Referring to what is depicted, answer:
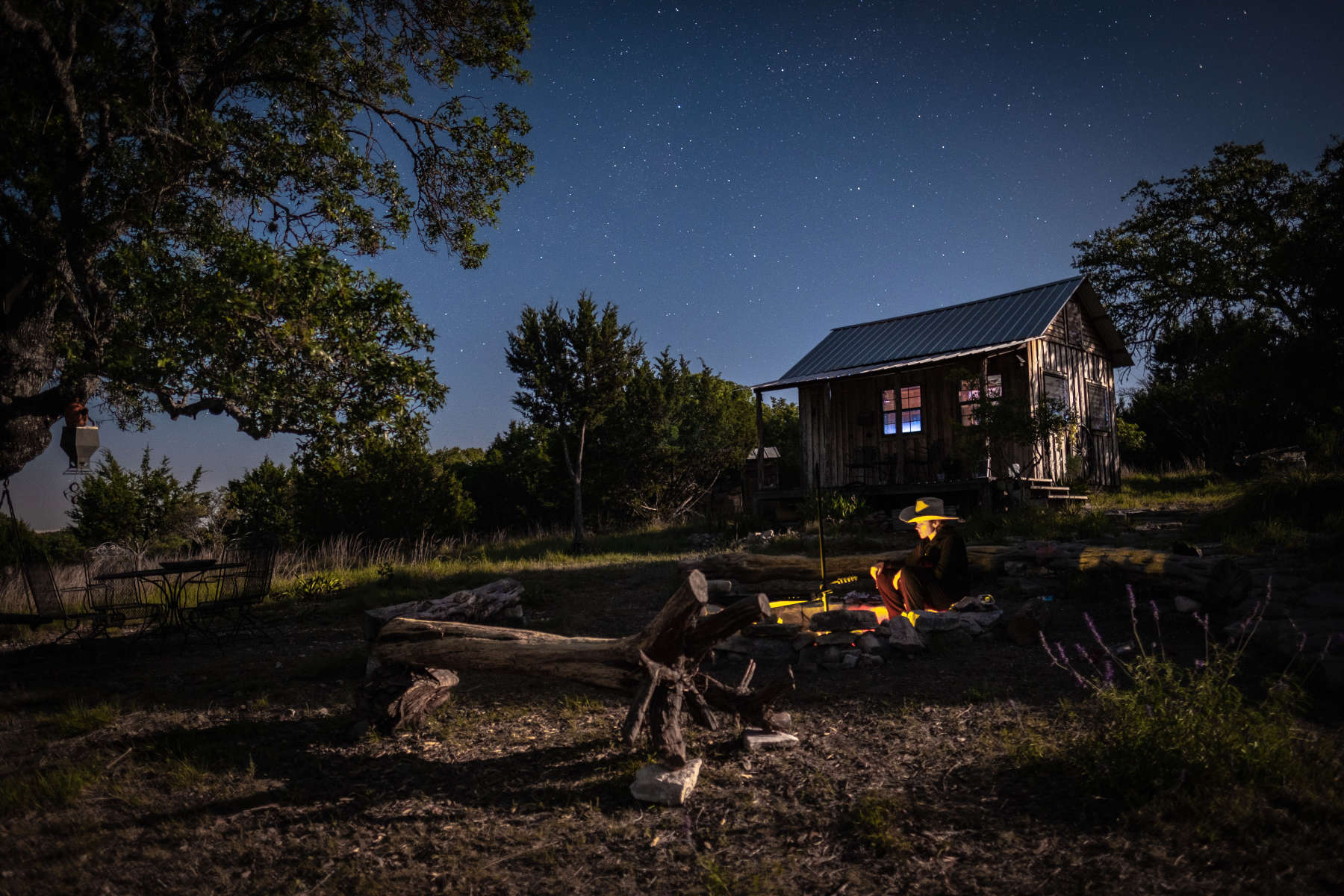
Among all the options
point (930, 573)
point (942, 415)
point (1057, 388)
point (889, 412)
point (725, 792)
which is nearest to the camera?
point (725, 792)

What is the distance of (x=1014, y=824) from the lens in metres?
3.22

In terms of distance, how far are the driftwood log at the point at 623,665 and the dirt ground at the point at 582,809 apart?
24 centimetres

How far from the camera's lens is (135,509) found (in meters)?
16.3

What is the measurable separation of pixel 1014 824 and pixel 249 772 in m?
4.16

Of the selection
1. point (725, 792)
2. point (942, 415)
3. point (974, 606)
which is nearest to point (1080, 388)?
point (942, 415)

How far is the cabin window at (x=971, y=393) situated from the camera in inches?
619

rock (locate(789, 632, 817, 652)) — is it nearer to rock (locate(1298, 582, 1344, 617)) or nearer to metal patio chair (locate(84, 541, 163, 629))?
rock (locate(1298, 582, 1344, 617))

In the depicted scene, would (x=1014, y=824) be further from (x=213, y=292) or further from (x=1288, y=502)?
(x=1288, y=502)

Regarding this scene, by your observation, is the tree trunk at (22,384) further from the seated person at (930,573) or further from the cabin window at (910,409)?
the cabin window at (910,409)

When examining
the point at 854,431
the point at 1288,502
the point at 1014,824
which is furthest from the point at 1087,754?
the point at 854,431

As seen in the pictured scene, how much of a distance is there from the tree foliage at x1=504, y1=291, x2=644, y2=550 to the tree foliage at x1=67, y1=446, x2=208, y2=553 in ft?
27.5

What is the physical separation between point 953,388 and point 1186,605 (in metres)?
10.7

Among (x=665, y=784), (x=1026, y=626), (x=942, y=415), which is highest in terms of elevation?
(x=942, y=415)

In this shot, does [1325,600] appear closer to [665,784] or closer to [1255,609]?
[1255,609]
